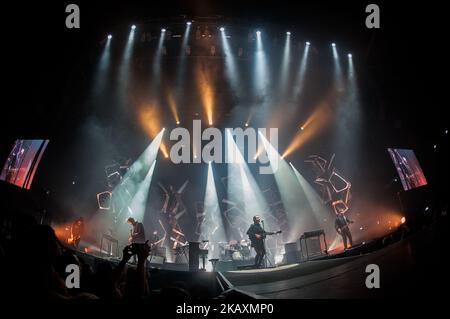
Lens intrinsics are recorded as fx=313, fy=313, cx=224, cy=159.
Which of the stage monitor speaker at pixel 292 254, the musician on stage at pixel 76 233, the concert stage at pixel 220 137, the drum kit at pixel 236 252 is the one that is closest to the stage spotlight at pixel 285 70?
the concert stage at pixel 220 137

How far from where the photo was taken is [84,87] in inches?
436

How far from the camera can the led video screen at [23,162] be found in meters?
7.51

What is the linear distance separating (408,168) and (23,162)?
11244 millimetres

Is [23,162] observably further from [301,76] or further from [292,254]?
[301,76]

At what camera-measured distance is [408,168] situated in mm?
9875

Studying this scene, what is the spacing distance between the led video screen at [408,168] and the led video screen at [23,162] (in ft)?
35.7

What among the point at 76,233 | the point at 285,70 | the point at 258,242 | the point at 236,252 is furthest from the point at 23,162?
the point at 285,70

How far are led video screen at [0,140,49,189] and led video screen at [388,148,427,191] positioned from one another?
10.9 m

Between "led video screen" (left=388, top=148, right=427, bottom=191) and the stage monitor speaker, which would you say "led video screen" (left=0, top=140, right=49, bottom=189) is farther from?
"led video screen" (left=388, top=148, right=427, bottom=191)

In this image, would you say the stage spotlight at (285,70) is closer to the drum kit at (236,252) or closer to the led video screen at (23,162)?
the drum kit at (236,252)
